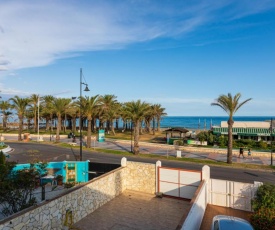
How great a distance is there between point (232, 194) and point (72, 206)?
32.5 feet

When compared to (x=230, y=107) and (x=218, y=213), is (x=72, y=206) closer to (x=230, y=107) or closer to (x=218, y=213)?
(x=218, y=213)

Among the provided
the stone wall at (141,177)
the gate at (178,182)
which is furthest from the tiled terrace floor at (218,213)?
the stone wall at (141,177)

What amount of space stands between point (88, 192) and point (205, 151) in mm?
30015

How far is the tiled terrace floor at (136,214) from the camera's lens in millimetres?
13312

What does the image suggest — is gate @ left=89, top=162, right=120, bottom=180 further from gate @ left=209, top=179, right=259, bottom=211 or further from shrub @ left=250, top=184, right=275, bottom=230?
shrub @ left=250, top=184, right=275, bottom=230

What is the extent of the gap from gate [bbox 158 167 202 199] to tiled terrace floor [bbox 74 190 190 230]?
0.59 m

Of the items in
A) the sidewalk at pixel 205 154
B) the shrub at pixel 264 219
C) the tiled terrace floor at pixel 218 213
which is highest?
the shrub at pixel 264 219

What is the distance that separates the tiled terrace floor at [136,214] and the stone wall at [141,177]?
0.78 meters

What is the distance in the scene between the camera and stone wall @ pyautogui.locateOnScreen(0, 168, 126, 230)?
988cm

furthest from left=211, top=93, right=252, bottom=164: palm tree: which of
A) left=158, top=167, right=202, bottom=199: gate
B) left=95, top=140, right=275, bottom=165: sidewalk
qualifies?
left=158, top=167, right=202, bottom=199: gate

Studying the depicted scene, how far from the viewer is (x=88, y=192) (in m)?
14.6

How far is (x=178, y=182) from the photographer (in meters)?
17.8

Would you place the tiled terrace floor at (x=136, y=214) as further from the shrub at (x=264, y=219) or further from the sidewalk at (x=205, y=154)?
the sidewalk at (x=205, y=154)

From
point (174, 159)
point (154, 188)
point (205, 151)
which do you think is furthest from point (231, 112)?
point (154, 188)
